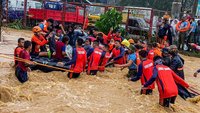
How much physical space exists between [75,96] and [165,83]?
191 centimetres

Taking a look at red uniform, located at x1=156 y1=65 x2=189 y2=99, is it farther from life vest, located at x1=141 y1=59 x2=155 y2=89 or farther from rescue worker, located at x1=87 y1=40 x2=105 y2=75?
rescue worker, located at x1=87 y1=40 x2=105 y2=75

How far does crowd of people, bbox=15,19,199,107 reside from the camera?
792 cm

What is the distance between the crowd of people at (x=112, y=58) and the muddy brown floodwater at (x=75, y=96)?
0.25 m

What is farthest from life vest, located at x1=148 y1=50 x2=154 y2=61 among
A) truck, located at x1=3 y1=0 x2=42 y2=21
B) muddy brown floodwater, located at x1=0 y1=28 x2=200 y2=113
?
truck, located at x1=3 y1=0 x2=42 y2=21

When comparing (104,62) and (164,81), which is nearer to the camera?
(164,81)

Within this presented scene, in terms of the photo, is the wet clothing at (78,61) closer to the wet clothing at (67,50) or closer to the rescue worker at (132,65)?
the wet clothing at (67,50)

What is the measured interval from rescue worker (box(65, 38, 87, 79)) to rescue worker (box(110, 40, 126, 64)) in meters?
1.74

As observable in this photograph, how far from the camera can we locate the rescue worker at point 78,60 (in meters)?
9.70

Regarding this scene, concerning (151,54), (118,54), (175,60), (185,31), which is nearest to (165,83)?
(175,60)

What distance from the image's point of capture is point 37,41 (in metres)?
11.0

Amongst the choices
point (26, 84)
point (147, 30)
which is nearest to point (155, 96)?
point (26, 84)

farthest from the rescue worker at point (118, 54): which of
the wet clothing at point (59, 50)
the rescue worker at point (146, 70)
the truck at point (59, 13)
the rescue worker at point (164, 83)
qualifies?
the truck at point (59, 13)

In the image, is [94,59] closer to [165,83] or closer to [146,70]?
[146,70]

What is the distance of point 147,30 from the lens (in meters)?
19.8
